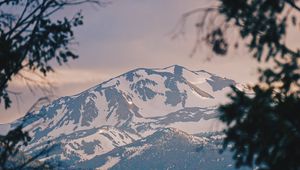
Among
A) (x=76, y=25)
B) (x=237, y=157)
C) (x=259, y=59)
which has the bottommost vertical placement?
(x=237, y=157)

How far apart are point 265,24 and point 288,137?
2400 mm

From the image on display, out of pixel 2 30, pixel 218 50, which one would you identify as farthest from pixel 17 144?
pixel 218 50

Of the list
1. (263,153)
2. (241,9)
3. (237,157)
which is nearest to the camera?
(241,9)

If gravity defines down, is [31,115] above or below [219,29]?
below

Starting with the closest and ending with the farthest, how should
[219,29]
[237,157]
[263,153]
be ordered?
[219,29] → [263,153] → [237,157]

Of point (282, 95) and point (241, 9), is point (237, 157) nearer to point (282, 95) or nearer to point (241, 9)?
point (282, 95)

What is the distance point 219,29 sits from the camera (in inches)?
444

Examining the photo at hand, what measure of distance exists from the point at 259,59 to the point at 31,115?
5042 millimetres

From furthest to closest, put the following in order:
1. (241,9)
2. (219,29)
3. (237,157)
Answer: (237,157) < (241,9) < (219,29)

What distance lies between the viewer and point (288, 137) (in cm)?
1179

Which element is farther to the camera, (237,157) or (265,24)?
(237,157)

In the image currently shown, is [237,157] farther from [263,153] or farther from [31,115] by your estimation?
[31,115]

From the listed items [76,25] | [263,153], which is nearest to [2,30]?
[76,25]

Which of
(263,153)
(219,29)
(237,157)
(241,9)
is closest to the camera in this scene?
(219,29)
